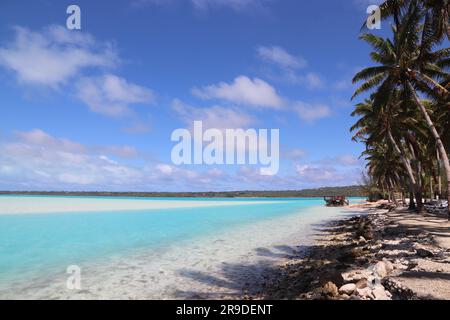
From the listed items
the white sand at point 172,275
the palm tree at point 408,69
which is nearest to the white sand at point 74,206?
the white sand at point 172,275

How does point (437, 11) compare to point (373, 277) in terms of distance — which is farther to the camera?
point (437, 11)

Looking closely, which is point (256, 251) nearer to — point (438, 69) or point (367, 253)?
point (367, 253)

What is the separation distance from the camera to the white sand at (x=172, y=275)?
8883mm

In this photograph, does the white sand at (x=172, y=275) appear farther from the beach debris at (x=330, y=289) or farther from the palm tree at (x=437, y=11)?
the palm tree at (x=437, y=11)

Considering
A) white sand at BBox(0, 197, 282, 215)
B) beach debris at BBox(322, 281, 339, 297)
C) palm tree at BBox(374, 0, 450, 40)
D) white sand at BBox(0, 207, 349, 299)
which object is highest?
palm tree at BBox(374, 0, 450, 40)

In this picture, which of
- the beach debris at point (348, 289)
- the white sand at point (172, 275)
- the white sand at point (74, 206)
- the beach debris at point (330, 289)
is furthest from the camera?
the white sand at point (74, 206)

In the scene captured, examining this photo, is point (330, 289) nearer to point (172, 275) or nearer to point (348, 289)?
point (348, 289)

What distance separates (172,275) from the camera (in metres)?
10.9

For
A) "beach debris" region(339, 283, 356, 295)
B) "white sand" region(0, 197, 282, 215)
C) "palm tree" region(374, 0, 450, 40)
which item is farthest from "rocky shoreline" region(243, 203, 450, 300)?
"white sand" region(0, 197, 282, 215)

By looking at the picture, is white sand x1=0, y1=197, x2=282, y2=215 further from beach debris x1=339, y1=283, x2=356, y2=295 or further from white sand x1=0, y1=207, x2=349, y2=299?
beach debris x1=339, y1=283, x2=356, y2=295

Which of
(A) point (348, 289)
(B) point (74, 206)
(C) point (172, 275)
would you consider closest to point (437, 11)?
(A) point (348, 289)

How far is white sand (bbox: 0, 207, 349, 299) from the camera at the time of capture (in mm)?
8883
